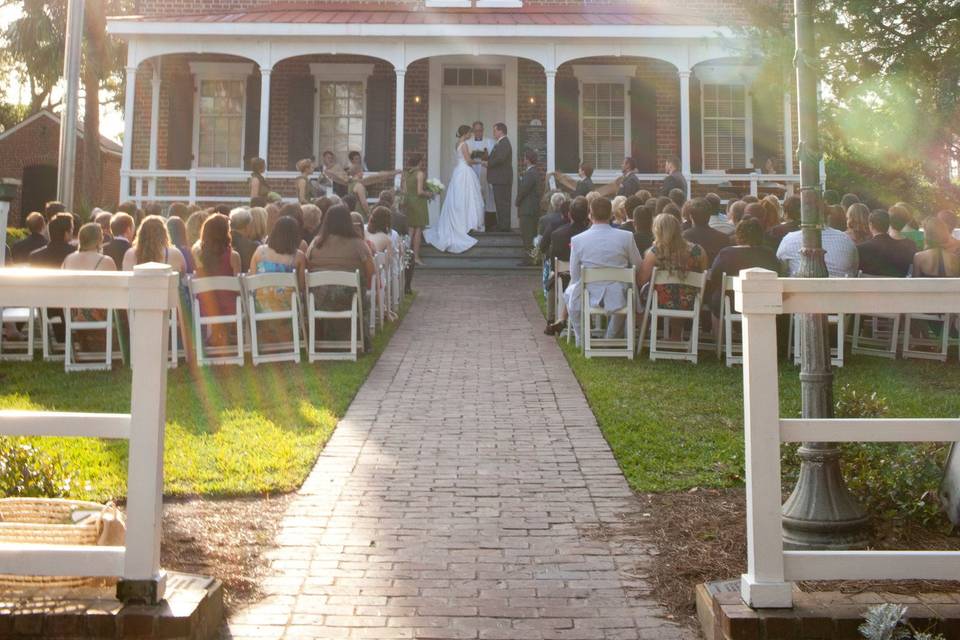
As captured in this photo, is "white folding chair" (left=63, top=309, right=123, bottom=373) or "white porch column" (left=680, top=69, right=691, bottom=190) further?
"white porch column" (left=680, top=69, right=691, bottom=190)

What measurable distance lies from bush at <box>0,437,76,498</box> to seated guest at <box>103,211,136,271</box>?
4.84 metres

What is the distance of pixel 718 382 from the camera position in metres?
8.35

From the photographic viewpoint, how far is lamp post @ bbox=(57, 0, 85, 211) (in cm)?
1536

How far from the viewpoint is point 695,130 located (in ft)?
63.4

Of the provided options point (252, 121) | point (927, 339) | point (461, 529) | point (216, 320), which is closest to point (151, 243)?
point (216, 320)

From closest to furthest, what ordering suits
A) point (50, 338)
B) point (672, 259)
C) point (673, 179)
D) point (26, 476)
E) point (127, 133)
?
1. point (26, 476)
2. point (672, 259)
3. point (50, 338)
4. point (673, 179)
5. point (127, 133)

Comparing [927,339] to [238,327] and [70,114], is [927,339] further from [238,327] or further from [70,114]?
[70,114]

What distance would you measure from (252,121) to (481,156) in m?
4.62

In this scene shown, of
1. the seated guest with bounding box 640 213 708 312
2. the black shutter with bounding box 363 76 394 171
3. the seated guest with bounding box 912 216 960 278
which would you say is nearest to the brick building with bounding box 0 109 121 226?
the black shutter with bounding box 363 76 394 171

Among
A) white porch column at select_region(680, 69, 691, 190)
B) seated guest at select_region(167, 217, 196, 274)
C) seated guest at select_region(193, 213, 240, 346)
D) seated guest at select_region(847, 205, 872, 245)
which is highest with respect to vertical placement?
white porch column at select_region(680, 69, 691, 190)

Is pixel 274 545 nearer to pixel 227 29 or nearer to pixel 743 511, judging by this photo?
pixel 743 511

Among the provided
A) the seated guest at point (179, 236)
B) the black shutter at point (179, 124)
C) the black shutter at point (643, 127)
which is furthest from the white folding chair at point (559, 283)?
the black shutter at point (179, 124)

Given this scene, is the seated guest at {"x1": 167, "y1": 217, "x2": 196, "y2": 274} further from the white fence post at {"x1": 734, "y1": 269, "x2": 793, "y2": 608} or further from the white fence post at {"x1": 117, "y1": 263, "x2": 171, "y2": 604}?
the white fence post at {"x1": 734, "y1": 269, "x2": 793, "y2": 608}

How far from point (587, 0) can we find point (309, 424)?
1591 centimetres
